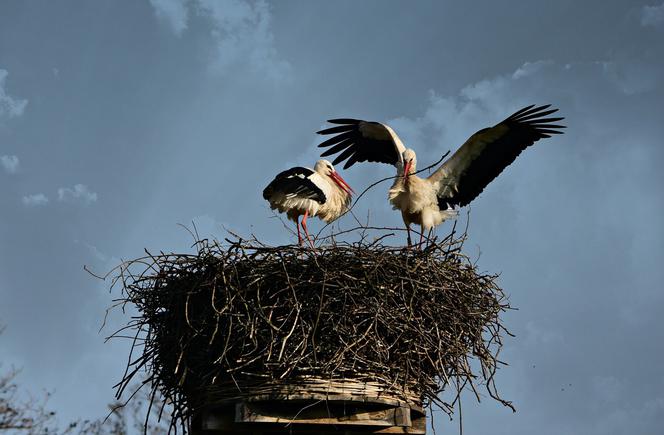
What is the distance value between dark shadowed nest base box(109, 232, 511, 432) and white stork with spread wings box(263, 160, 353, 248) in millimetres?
1829

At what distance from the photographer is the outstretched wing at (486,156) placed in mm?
6520

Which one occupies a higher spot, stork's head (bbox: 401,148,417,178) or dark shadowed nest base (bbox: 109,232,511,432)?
stork's head (bbox: 401,148,417,178)

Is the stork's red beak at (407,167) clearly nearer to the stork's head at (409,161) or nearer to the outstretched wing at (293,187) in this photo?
the stork's head at (409,161)

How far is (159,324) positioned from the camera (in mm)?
4621

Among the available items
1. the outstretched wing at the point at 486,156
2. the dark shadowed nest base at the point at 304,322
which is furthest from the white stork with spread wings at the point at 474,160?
the dark shadowed nest base at the point at 304,322

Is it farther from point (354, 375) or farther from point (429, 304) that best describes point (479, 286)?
point (354, 375)

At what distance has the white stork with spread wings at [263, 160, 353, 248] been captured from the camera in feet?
20.9

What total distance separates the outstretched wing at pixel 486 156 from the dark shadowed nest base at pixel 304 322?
6.22ft

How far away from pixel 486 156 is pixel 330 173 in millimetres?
1343

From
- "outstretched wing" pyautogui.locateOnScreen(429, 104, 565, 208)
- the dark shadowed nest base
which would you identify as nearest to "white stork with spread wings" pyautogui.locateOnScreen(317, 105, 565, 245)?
"outstretched wing" pyautogui.locateOnScreen(429, 104, 565, 208)

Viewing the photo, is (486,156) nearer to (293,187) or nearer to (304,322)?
(293,187)

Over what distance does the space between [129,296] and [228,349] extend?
1019mm

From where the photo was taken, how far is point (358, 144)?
720 cm

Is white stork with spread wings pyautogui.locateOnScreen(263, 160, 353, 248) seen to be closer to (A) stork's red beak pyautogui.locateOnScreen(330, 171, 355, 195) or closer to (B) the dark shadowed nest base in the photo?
(A) stork's red beak pyautogui.locateOnScreen(330, 171, 355, 195)
